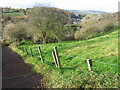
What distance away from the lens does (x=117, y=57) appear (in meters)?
8.43

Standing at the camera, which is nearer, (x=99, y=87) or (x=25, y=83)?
(x=99, y=87)

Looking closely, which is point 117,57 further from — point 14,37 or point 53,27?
point 14,37

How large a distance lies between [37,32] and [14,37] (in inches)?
392

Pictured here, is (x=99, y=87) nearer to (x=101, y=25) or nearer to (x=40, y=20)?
(x=40, y=20)

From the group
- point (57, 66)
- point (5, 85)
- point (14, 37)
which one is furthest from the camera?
point (14, 37)

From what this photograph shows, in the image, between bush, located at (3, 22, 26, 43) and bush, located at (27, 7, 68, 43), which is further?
bush, located at (3, 22, 26, 43)

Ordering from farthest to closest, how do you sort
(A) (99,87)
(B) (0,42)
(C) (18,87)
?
1. (B) (0,42)
2. (C) (18,87)
3. (A) (99,87)

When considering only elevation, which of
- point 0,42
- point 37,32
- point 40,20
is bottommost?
point 0,42

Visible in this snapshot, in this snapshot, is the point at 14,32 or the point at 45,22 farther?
the point at 14,32

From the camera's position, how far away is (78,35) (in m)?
35.3

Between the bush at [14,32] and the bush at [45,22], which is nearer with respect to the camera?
the bush at [45,22]

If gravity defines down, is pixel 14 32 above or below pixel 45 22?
below

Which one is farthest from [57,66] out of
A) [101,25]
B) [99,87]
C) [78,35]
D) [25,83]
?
[101,25]

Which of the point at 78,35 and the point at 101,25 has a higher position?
the point at 101,25
